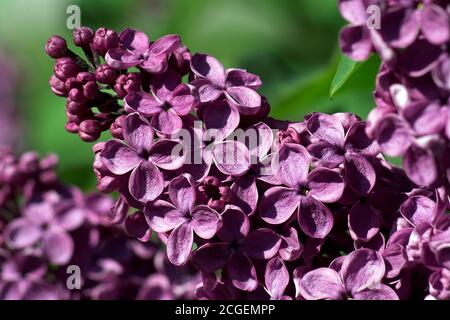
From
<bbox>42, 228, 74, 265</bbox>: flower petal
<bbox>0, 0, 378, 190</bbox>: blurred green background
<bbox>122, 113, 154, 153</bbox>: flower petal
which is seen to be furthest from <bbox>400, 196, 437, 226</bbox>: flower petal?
<bbox>42, 228, 74, 265</bbox>: flower petal

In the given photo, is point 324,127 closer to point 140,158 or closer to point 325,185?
point 325,185

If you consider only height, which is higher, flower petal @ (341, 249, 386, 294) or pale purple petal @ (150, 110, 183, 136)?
pale purple petal @ (150, 110, 183, 136)

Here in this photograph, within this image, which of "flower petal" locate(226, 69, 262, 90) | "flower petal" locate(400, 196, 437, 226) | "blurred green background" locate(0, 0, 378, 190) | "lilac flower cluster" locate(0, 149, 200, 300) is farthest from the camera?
"blurred green background" locate(0, 0, 378, 190)

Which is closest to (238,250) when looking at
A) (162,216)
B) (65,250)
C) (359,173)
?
(162,216)

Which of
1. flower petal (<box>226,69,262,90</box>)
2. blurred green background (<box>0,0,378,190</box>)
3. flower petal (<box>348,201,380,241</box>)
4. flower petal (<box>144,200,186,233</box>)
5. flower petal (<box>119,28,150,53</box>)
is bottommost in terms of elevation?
flower petal (<box>348,201,380,241</box>)

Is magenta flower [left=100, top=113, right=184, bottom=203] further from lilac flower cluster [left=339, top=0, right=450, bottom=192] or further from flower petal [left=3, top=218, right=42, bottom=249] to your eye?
flower petal [left=3, top=218, right=42, bottom=249]

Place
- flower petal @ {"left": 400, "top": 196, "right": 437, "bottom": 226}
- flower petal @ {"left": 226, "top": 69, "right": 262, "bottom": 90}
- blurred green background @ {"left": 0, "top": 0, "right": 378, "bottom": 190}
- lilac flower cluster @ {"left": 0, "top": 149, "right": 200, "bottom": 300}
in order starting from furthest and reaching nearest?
1. blurred green background @ {"left": 0, "top": 0, "right": 378, "bottom": 190}
2. lilac flower cluster @ {"left": 0, "top": 149, "right": 200, "bottom": 300}
3. flower petal @ {"left": 226, "top": 69, "right": 262, "bottom": 90}
4. flower petal @ {"left": 400, "top": 196, "right": 437, "bottom": 226}

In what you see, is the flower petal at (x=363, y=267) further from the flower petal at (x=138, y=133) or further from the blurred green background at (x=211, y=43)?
the blurred green background at (x=211, y=43)
